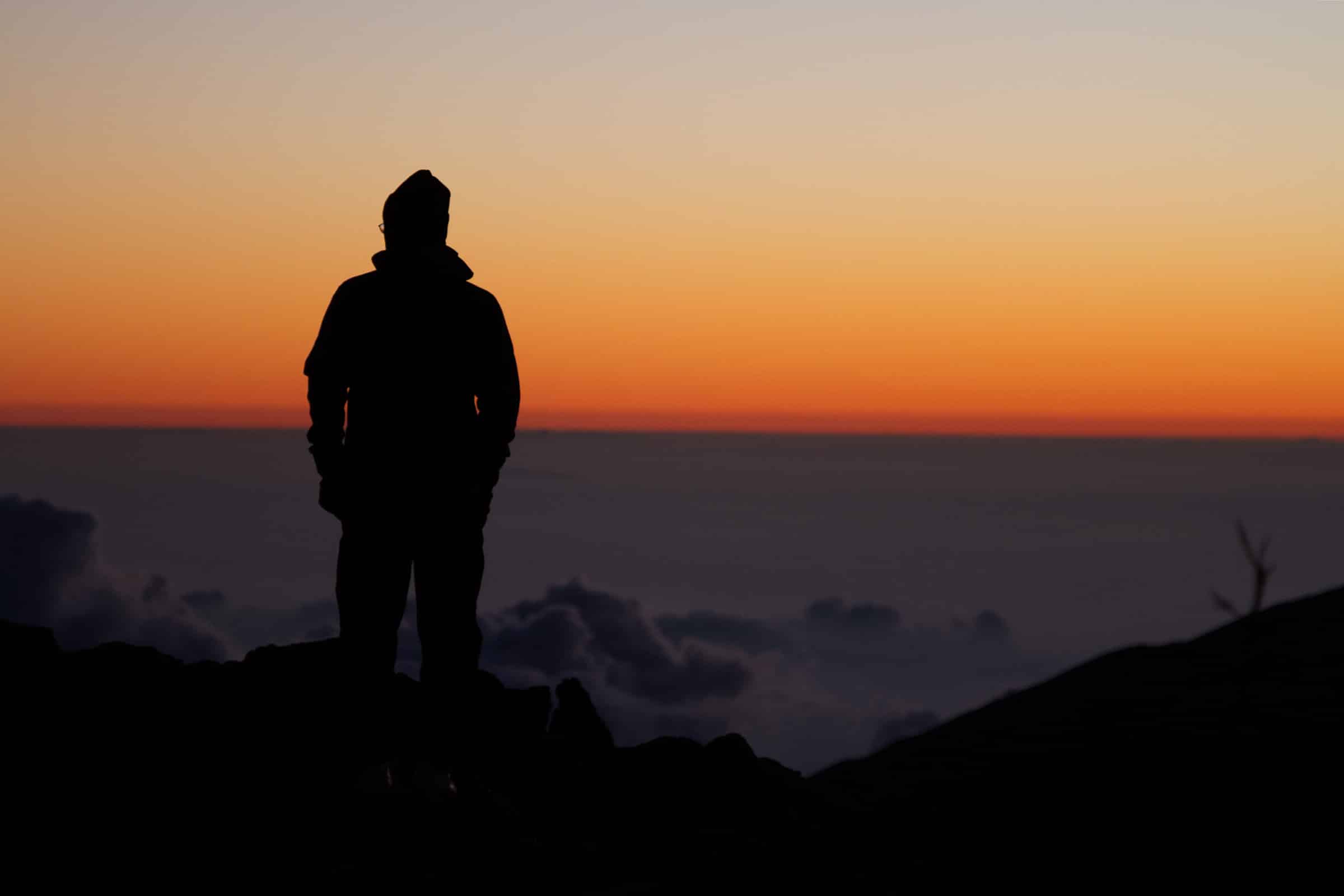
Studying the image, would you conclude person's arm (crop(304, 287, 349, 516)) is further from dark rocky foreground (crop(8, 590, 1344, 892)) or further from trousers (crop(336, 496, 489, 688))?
dark rocky foreground (crop(8, 590, 1344, 892))

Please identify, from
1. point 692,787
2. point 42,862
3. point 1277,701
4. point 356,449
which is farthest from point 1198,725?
point 42,862

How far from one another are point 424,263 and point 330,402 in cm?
86

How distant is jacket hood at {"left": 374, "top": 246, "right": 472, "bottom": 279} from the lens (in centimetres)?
680

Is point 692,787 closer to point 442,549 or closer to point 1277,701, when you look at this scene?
point 442,549

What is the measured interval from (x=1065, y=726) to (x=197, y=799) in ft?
21.3

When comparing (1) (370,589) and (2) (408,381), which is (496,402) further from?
(1) (370,589)

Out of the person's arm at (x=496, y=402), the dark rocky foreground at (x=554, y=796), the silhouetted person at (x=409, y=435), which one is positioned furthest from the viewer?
the person's arm at (x=496, y=402)

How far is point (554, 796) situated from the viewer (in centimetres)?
855

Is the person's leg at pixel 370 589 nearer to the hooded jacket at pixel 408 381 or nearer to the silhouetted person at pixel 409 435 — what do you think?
the silhouetted person at pixel 409 435

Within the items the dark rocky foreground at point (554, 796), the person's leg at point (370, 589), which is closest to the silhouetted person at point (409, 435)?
the person's leg at point (370, 589)

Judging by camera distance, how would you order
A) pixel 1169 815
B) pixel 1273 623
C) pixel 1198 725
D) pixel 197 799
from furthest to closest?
pixel 1273 623 < pixel 1198 725 < pixel 197 799 < pixel 1169 815

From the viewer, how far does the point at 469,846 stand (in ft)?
21.3

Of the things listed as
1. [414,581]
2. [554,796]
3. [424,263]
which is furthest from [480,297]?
[554,796]

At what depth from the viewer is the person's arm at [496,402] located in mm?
6898
